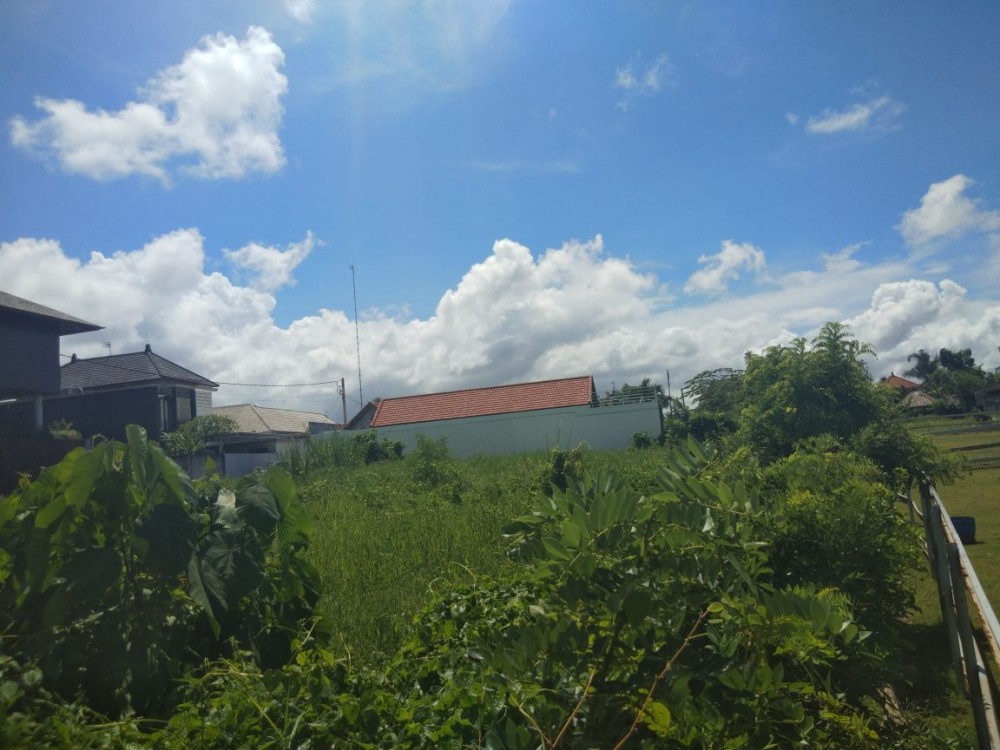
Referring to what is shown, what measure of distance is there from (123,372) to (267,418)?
589 inches

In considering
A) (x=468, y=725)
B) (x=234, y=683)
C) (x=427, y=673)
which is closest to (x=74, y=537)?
(x=234, y=683)

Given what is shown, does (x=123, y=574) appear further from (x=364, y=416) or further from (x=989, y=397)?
(x=989, y=397)

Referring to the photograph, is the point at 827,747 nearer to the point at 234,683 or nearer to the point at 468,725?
the point at 468,725

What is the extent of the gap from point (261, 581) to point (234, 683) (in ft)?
1.58

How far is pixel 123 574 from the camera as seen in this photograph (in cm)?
218

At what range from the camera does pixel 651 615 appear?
1530 mm

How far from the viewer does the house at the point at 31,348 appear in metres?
16.3

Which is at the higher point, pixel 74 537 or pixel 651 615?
pixel 74 537

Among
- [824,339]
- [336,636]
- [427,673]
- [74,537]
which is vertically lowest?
[336,636]

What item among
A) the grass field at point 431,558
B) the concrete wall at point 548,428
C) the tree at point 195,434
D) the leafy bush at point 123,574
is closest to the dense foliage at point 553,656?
the leafy bush at point 123,574

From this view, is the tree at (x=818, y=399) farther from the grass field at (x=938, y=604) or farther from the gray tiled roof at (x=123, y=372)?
the gray tiled roof at (x=123, y=372)

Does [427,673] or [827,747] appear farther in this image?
[427,673]

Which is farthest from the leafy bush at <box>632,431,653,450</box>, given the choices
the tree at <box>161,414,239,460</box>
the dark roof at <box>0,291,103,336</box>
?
the dark roof at <box>0,291,103,336</box>

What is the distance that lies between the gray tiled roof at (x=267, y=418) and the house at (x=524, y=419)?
5.73 m
